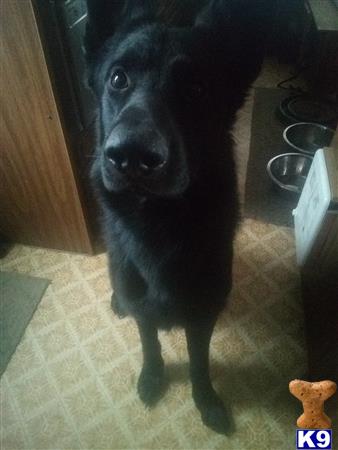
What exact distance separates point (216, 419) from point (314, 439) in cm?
29

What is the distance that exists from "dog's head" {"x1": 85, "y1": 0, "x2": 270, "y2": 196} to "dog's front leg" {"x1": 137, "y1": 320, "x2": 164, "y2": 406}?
1.92ft

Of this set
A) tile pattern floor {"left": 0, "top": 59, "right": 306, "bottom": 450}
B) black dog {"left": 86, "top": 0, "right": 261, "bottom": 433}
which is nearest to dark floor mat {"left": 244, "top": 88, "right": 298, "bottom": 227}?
tile pattern floor {"left": 0, "top": 59, "right": 306, "bottom": 450}

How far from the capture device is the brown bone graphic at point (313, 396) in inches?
30.1

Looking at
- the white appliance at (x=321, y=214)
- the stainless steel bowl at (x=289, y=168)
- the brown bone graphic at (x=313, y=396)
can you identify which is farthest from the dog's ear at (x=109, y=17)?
the stainless steel bowl at (x=289, y=168)

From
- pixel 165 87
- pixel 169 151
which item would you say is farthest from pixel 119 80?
pixel 169 151

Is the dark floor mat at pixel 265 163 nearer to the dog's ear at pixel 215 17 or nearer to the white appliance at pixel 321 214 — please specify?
the white appliance at pixel 321 214

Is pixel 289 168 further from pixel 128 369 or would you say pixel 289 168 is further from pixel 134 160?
pixel 134 160

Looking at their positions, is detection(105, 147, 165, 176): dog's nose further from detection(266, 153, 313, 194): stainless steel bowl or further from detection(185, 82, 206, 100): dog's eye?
detection(266, 153, 313, 194): stainless steel bowl

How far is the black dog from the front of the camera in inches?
29.0

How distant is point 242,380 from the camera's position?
4.00 feet

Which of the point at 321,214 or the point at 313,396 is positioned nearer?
the point at 313,396

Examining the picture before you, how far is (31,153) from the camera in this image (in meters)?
1.31

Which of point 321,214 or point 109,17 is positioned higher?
point 109,17

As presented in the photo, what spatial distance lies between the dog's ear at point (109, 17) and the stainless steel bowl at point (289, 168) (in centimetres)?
123
